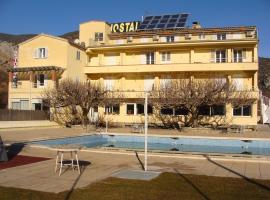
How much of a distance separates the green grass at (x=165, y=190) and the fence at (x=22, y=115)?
29.5 metres

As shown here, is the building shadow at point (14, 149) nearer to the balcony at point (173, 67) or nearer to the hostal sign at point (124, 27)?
the balcony at point (173, 67)

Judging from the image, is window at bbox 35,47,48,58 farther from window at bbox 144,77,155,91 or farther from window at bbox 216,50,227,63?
window at bbox 216,50,227,63

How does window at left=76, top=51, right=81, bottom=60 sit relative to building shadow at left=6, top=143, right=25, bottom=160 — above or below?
above

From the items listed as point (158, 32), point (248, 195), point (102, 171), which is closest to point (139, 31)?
point (158, 32)

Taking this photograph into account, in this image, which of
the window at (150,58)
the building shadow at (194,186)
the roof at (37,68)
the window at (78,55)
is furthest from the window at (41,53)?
the building shadow at (194,186)

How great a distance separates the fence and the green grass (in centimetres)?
2948

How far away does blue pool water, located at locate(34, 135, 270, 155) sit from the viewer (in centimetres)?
2431

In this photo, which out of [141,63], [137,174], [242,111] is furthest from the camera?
[141,63]

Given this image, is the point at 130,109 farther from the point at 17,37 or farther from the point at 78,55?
the point at 17,37

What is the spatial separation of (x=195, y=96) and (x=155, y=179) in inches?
1011

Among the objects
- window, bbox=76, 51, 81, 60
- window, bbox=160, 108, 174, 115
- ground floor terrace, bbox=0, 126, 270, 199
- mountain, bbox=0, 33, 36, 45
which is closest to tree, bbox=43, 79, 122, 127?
window, bbox=160, 108, 174, 115

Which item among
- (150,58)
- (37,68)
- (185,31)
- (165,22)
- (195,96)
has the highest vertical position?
(165,22)

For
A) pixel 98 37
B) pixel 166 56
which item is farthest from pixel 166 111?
pixel 98 37

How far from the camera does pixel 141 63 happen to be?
47688 millimetres
